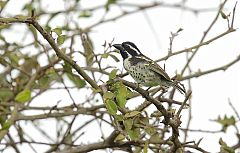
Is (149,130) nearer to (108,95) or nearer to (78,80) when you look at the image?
(108,95)

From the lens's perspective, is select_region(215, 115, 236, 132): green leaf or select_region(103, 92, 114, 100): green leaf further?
select_region(215, 115, 236, 132): green leaf

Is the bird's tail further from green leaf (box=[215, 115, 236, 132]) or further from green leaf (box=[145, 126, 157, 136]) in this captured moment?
green leaf (box=[215, 115, 236, 132])

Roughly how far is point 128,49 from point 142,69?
0.58 ft

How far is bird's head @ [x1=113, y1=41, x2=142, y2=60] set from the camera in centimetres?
278

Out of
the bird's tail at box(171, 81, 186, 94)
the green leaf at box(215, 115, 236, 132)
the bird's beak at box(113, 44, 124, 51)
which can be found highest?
the bird's beak at box(113, 44, 124, 51)

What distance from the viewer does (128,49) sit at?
280 centimetres

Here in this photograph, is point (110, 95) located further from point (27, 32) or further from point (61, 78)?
point (27, 32)

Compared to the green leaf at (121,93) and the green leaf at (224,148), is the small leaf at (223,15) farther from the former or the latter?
the green leaf at (121,93)

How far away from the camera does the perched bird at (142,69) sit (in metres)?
2.59

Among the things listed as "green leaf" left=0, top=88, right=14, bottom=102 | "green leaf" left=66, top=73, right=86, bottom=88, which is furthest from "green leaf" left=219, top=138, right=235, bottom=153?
"green leaf" left=0, top=88, right=14, bottom=102

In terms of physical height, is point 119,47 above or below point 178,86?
above

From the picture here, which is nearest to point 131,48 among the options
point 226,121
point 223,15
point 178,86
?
point 178,86

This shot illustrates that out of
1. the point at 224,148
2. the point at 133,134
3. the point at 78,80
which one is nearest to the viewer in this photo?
the point at 133,134

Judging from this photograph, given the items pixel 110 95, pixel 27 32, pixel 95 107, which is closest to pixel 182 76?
pixel 95 107
